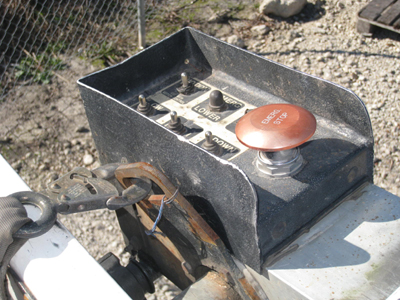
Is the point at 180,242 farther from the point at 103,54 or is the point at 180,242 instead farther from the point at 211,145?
the point at 103,54

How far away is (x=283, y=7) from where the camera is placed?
395 cm

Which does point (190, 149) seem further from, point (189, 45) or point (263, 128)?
point (189, 45)

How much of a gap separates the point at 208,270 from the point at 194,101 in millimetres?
800

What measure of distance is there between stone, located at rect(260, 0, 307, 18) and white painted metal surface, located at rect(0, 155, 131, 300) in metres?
3.17

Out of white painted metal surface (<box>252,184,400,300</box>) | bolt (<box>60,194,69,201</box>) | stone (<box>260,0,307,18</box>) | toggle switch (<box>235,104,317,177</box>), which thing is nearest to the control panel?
toggle switch (<box>235,104,317,177</box>)

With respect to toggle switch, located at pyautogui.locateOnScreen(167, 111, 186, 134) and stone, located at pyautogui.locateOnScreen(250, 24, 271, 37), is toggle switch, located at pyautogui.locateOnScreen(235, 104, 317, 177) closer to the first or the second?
toggle switch, located at pyautogui.locateOnScreen(167, 111, 186, 134)

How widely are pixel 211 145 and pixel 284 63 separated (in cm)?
199

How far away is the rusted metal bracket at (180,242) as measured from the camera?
Result: 62.0 inches

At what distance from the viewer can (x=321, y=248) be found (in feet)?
4.92

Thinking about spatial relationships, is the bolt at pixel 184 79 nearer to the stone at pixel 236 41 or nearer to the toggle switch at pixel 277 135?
the toggle switch at pixel 277 135

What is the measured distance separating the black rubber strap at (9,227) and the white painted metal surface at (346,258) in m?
0.81

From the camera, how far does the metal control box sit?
1.49 metres

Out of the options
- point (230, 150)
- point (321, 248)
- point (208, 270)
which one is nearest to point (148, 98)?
point (230, 150)

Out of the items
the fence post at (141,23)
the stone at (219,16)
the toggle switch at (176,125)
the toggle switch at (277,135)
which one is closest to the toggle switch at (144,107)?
the toggle switch at (176,125)
